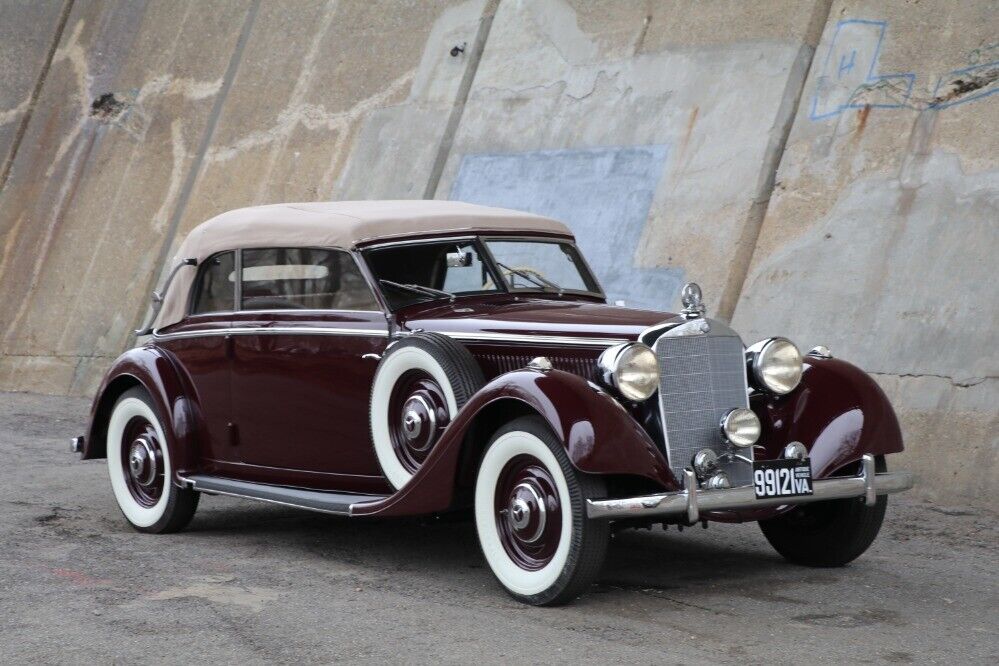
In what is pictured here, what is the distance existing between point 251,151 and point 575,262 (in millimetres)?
8466

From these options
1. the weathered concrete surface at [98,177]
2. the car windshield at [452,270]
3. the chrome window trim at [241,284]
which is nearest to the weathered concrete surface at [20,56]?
the weathered concrete surface at [98,177]

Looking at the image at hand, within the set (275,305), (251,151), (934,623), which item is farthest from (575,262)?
(251,151)

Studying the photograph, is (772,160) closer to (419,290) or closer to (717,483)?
(419,290)

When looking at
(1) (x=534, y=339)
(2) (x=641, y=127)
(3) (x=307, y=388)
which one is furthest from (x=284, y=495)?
(2) (x=641, y=127)

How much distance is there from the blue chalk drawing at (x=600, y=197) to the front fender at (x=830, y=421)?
404 centimetres

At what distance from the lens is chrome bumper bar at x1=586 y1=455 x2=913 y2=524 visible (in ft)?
14.9

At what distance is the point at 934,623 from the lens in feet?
14.9

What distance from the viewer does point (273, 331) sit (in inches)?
242

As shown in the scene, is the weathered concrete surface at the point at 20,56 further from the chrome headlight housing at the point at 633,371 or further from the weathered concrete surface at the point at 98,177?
the chrome headlight housing at the point at 633,371

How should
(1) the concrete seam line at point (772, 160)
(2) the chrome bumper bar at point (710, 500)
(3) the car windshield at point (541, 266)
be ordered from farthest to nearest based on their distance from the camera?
(1) the concrete seam line at point (772, 160)
(3) the car windshield at point (541, 266)
(2) the chrome bumper bar at point (710, 500)

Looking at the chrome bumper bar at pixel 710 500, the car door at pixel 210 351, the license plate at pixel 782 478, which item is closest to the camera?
the chrome bumper bar at pixel 710 500

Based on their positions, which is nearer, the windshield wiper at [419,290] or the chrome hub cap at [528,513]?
the chrome hub cap at [528,513]

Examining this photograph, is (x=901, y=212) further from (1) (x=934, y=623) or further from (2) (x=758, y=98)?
(1) (x=934, y=623)

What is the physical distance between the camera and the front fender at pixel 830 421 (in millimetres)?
5211
